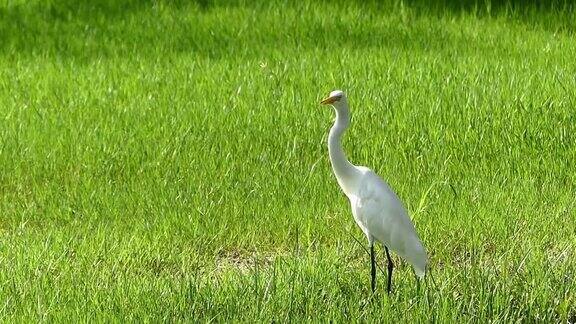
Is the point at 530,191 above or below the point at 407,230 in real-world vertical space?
below

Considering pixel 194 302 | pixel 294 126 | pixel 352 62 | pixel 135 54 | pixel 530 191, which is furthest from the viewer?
pixel 135 54

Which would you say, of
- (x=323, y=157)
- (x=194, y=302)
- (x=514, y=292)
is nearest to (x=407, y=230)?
(x=514, y=292)

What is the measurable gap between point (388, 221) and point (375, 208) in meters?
0.07

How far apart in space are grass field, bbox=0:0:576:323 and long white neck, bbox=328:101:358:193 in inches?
12.0

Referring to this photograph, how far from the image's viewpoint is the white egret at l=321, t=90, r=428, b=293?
4879mm

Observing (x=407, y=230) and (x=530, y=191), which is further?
(x=530, y=191)

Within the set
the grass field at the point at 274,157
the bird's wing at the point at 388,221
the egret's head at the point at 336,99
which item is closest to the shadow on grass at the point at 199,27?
the grass field at the point at 274,157

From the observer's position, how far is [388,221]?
488 cm

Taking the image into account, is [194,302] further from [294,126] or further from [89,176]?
[294,126]

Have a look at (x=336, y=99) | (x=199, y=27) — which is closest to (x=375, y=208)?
(x=336, y=99)

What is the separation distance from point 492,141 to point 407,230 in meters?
2.44

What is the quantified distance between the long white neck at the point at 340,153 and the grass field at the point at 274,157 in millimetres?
304

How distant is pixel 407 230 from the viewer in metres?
4.88

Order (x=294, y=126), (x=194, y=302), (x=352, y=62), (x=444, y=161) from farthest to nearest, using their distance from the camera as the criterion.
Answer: (x=352, y=62) < (x=294, y=126) < (x=444, y=161) < (x=194, y=302)
